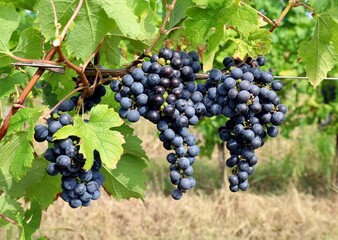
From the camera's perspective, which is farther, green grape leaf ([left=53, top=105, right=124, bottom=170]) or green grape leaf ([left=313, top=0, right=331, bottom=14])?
green grape leaf ([left=313, top=0, right=331, bottom=14])

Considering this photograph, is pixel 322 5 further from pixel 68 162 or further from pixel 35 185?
pixel 35 185

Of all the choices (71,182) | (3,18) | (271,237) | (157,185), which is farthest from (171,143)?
(157,185)

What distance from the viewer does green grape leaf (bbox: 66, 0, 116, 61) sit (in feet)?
4.24

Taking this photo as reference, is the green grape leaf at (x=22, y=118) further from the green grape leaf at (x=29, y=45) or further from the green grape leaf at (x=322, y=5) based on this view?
the green grape leaf at (x=322, y=5)

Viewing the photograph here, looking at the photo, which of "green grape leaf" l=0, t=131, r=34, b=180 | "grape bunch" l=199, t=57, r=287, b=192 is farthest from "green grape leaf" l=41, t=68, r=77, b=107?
"grape bunch" l=199, t=57, r=287, b=192

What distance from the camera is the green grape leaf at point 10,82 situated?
1.55m

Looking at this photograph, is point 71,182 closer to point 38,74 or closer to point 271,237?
point 38,74

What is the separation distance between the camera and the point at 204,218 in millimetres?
5211

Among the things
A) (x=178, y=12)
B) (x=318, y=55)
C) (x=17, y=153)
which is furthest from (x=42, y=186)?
(x=318, y=55)

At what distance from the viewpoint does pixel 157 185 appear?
20.5 ft

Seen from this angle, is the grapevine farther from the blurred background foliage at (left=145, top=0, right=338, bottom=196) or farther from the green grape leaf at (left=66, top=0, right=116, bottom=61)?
the blurred background foliage at (left=145, top=0, right=338, bottom=196)

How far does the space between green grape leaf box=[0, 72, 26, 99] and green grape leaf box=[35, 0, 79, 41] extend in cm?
31

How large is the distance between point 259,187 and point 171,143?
535 cm

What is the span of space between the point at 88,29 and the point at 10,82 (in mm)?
381
